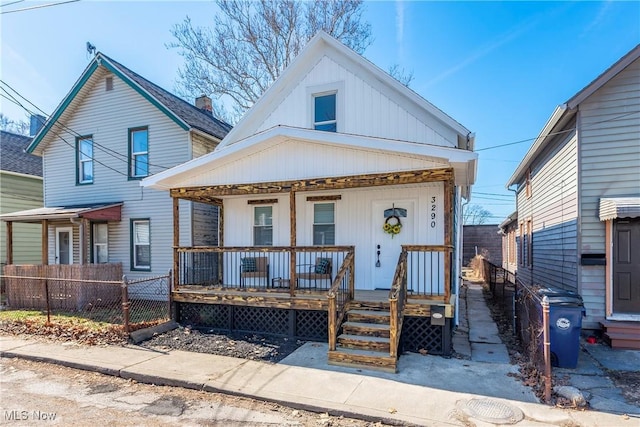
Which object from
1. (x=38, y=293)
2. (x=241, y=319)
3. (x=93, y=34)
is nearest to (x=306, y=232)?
(x=241, y=319)

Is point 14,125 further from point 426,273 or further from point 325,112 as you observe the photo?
point 426,273

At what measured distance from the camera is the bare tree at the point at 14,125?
2886cm

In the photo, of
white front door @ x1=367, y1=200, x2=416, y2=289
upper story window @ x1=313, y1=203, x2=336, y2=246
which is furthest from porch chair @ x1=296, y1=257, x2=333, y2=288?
white front door @ x1=367, y1=200, x2=416, y2=289

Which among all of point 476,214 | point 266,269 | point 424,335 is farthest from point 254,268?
point 476,214

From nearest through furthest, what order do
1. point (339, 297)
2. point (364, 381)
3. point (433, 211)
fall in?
point (364, 381) < point (339, 297) < point (433, 211)

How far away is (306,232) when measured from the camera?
9461mm

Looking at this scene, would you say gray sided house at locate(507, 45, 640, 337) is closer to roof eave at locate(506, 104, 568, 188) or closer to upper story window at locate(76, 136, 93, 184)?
roof eave at locate(506, 104, 568, 188)

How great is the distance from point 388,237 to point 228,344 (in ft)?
13.5

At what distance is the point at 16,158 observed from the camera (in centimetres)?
1579

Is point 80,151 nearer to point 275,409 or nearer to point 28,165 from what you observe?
point 28,165

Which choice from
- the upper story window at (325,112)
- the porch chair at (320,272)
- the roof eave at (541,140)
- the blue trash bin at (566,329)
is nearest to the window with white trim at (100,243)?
the porch chair at (320,272)

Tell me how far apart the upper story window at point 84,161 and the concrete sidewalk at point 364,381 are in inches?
286

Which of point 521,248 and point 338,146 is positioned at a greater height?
point 338,146

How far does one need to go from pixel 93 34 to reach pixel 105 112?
3.67 m
